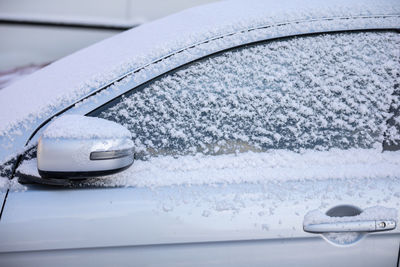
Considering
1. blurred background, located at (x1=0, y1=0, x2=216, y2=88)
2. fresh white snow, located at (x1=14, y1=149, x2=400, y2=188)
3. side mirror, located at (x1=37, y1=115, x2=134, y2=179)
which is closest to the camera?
side mirror, located at (x1=37, y1=115, x2=134, y2=179)

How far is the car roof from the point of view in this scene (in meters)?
1.20

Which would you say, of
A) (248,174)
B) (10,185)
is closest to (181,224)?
(248,174)

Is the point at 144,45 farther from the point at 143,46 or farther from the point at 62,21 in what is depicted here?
the point at 62,21

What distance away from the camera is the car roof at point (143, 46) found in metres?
1.20

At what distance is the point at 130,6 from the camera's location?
169 inches

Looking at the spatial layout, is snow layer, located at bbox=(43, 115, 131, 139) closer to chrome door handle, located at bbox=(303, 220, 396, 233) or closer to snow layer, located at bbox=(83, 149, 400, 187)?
snow layer, located at bbox=(83, 149, 400, 187)

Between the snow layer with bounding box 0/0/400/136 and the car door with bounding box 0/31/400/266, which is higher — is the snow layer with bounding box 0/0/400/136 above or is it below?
above

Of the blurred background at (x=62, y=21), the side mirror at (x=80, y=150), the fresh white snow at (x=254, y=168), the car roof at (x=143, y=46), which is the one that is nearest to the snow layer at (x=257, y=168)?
the fresh white snow at (x=254, y=168)

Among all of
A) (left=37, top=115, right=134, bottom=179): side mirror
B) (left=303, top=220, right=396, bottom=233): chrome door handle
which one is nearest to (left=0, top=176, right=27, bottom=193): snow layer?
(left=37, top=115, right=134, bottom=179): side mirror

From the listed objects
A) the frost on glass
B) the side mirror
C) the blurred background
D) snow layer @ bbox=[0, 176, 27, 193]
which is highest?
the blurred background

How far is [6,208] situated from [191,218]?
0.53 metres

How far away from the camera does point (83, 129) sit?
3.39 feet

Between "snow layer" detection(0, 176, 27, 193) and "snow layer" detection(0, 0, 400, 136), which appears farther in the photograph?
"snow layer" detection(0, 0, 400, 136)

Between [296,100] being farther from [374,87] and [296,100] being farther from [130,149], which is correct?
[130,149]
